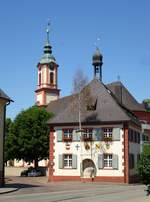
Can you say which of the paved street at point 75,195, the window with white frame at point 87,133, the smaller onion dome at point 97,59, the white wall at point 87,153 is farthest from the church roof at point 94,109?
the paved street at point 75,195

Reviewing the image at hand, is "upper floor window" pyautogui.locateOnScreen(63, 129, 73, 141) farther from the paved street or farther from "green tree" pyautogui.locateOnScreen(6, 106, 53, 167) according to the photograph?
the paved street

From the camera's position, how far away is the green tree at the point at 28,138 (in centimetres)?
6862

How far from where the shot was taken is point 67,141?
54.3m

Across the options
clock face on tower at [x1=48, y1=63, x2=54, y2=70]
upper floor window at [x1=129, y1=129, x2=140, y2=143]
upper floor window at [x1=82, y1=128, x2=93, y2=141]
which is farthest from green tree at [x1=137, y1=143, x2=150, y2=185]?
clock face on tower at [x1=48, y1=63, x2=54, y2=70]

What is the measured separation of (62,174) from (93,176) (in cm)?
371

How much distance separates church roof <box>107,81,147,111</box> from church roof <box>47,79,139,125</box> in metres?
10.4

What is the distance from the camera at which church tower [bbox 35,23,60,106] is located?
109m

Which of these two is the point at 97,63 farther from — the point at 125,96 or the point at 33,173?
the point at 33,173

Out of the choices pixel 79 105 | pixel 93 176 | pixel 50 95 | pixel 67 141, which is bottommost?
pixel 93 176

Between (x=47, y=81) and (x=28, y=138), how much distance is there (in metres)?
41.8

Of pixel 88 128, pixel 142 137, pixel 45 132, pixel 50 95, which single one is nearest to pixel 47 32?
pixel 50 95

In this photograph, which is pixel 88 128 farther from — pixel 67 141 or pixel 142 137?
pixel 142 137

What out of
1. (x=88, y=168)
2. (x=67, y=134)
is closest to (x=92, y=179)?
(x=88, y=168)

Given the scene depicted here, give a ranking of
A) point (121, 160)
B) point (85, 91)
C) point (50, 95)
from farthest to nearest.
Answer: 1. point (50, 95)
2. point (85, 91)
3. point (121, 160)
